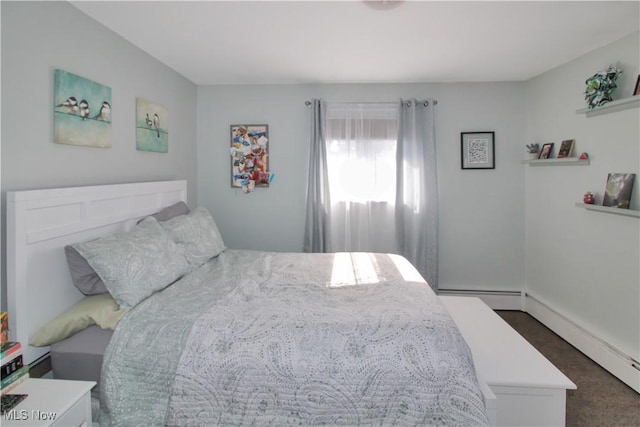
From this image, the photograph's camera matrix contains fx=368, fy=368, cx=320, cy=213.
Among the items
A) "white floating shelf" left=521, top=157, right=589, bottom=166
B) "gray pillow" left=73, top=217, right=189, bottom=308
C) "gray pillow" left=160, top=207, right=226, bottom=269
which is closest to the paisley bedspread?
"gray pillow" left=73, top=217, right=189, bottom=308

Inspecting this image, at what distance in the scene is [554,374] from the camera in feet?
6.37

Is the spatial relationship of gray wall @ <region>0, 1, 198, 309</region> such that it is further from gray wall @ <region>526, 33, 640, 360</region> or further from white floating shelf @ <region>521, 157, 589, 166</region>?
gray wall @ <region>526, 33, 640, 360</region>

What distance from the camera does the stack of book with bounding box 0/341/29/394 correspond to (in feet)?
4.52

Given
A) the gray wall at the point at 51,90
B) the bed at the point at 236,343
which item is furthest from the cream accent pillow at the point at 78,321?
the gray wall at the point at 51,90

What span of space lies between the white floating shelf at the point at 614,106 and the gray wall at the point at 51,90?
3409 millimetres

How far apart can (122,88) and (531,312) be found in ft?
13.8

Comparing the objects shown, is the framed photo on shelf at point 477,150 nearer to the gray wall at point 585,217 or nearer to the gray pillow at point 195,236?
the gray wall at point 585,217

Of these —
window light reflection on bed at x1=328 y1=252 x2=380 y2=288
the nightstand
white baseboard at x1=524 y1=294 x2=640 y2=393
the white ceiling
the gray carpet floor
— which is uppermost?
the white ceiling

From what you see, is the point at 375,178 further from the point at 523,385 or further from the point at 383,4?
the point at 523,385

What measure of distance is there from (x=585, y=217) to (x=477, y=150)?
1.21 meters

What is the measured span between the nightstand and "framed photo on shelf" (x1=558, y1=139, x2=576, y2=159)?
3.66 metres

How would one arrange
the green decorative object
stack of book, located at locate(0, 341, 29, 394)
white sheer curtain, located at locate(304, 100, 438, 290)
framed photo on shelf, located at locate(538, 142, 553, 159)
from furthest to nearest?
white sheer curtain, located at locate(304, 100, 438, 290) → framed photo on shelf, located at locate(538, 142, 553, 159) → the green decorative object → stack of book, located at locate(0, 341, 29, 394)

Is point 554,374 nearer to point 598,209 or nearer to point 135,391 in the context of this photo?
point 598,209

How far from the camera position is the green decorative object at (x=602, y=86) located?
8.59 feet
